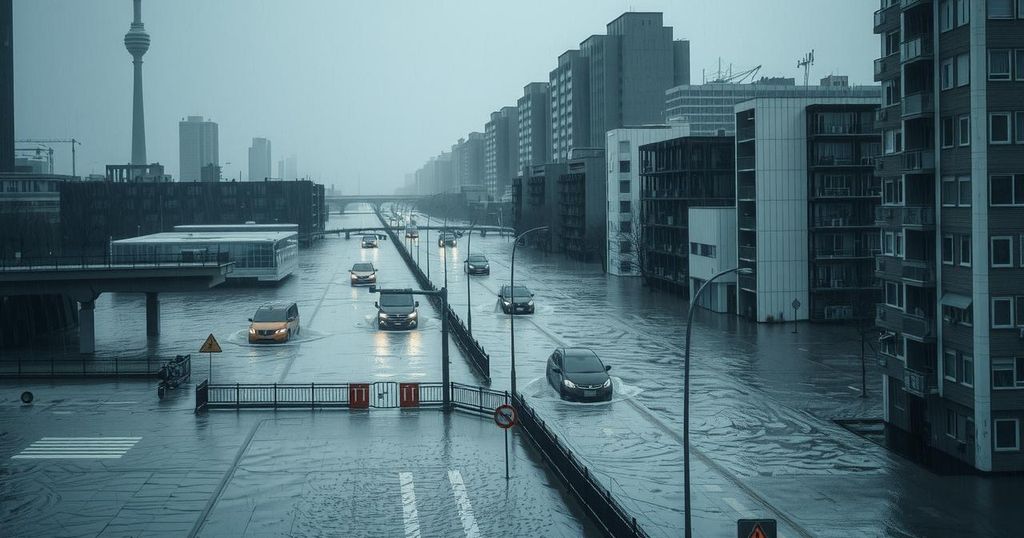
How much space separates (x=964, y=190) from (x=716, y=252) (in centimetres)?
3447

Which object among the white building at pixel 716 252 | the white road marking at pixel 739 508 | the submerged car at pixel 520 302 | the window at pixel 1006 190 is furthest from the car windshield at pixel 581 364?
the white building at pixel 716 252

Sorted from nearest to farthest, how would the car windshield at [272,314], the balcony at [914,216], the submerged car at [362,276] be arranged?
1. the balcony at [914,216]
2. the car windshield at [272,314]
3. the submerged car at [362,276]

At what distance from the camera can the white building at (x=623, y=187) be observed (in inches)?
3597

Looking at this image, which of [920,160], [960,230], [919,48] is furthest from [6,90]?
[960,230]

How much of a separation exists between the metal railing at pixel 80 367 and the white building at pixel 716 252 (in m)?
33.0

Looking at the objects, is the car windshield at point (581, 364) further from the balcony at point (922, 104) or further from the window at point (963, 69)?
the window at point (963, 69)

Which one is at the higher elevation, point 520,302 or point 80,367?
point 520,302

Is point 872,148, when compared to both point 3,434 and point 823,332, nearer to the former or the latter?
point 823,332

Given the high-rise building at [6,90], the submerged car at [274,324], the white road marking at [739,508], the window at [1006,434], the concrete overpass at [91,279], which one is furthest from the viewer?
the high-rise building at [6,90]

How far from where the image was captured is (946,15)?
28125mm

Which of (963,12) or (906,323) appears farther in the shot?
(906,323)

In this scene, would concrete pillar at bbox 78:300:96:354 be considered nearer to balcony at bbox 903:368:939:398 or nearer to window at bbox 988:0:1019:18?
balcony at bbox 903:368:939:398

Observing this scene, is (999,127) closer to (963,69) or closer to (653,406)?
(963,69)

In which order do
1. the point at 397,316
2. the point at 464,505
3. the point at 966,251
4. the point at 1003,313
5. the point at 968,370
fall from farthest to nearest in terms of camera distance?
the point at 397,316 → the point at 966,251 → the point at 968,370 → the point at 1003,313 → the point at 464,505
